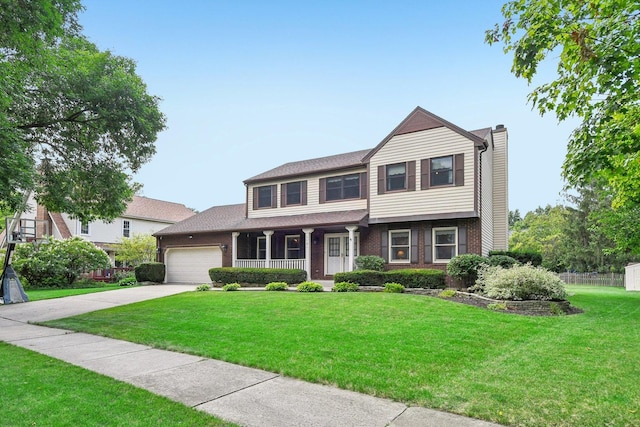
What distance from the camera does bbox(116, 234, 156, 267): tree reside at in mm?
27297

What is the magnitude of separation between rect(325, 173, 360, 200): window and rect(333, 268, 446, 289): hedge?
4.66 meters

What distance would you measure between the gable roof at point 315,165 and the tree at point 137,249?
10.6 metres

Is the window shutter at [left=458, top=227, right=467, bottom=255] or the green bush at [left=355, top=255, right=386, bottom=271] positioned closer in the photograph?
the window shutter at [left=458, top=227, right=467, bottom=255]

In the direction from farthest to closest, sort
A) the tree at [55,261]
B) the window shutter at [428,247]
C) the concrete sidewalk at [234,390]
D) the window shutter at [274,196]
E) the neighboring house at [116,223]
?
the neighboring house at [116,223], the window shutter at [274,196], the tree at [55,261], the window shutter at [428,247], the concrete sidewalk at [234,390]

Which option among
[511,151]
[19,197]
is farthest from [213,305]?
[511,151]

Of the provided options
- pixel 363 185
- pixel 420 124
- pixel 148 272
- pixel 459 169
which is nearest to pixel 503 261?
pixel 459 169

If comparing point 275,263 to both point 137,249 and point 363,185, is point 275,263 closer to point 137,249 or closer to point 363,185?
point 363,185

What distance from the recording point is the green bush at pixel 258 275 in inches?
663

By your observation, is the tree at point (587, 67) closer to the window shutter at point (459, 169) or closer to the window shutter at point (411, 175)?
the window shutter at point (459, 169)

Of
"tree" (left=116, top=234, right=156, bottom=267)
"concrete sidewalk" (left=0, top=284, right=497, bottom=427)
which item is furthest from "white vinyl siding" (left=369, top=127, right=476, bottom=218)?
"tree" (left=116, top=234, right=156, bottom=267)

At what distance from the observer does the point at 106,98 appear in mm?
11547

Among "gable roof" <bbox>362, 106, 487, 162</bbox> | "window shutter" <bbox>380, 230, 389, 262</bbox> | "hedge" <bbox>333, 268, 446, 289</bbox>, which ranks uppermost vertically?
"gable roof" <bbox>362, 106, 487, 162</bbox>

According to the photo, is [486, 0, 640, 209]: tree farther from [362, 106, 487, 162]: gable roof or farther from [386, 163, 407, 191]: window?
[386, 163, 407, 191]: window

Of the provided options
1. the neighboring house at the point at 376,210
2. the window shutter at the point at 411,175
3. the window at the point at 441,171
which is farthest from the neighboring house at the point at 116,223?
the window at the point at 441,171
